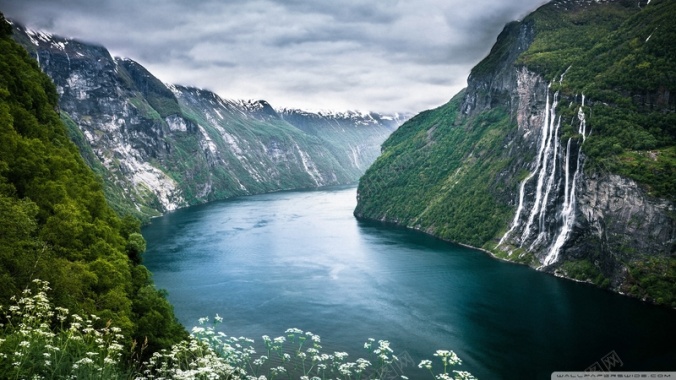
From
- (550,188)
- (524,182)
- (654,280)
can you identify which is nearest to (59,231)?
(654,280)

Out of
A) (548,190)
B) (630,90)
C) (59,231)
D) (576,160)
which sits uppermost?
(630,90)

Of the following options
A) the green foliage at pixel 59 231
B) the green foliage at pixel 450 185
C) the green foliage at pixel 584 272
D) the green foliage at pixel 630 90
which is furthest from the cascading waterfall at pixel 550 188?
Result: the green foliage at pixel 59 231

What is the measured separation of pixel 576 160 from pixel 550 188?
849cm

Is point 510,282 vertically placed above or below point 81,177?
below

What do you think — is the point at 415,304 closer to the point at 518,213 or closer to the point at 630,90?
the point at 518,213

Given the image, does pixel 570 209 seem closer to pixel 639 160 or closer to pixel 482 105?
pixel 639 160

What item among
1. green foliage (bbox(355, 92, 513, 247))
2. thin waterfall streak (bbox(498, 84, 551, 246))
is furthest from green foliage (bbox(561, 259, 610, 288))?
green foliage (bbox(355, 92, 513, 247))

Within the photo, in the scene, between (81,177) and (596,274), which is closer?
(81,177)

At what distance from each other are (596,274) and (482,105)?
10617 cm

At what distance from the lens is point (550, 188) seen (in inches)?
3981

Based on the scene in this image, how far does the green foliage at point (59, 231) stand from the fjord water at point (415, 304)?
2342cm

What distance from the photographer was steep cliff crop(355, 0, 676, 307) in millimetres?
77250

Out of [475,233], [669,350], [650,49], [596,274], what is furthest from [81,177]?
[650,49]

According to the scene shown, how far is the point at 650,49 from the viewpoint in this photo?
99.5 metres
